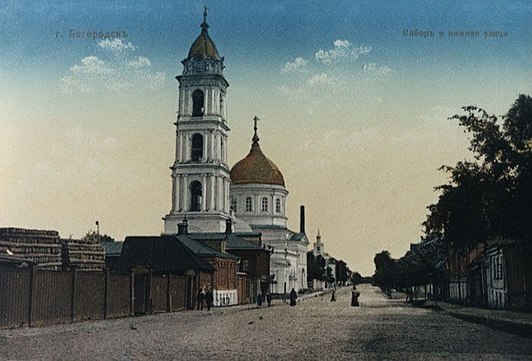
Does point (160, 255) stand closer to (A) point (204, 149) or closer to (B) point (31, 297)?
(B) point (31, 297)

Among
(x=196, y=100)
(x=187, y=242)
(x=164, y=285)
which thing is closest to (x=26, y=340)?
(x=164, y=285)

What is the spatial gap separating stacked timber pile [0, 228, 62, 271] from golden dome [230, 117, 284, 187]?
71510mm

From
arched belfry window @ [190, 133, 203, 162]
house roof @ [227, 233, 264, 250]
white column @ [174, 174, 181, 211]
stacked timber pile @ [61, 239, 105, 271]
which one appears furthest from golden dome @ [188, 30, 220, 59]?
stacked timber pile @ [61, 239, 105, 271]

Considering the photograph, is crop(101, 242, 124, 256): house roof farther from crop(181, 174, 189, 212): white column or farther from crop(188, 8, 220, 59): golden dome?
crop(188, 8, 220, 59): golden dome

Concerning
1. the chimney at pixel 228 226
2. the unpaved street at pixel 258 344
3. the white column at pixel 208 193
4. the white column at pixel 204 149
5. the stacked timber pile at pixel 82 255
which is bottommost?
the unpaved street at pixel 258 344

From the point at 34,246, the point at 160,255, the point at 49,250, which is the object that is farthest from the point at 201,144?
the point at 34,246

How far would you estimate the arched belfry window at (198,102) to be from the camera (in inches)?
2960

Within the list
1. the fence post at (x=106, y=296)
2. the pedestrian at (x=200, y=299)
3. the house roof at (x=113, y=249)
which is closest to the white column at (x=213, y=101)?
the house roof at (x=113, y=249)

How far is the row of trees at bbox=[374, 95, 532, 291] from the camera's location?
25.9 m

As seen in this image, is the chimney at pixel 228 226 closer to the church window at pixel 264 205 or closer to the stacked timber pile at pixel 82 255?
the church window at pixel 264 205

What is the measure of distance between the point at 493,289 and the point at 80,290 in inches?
1039

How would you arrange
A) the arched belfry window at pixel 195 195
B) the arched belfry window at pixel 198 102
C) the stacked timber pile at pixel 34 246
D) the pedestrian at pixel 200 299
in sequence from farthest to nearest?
the arched belfry window at pixel 195 195 → the arched belfry window at pixel 198 102 → the pedestrian at pixel 200 299 → the stacked timber pile at pixel 34 246

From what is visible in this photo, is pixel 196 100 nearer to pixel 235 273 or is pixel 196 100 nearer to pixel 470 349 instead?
pixel 235 273

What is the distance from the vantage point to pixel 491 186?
26453 mm
